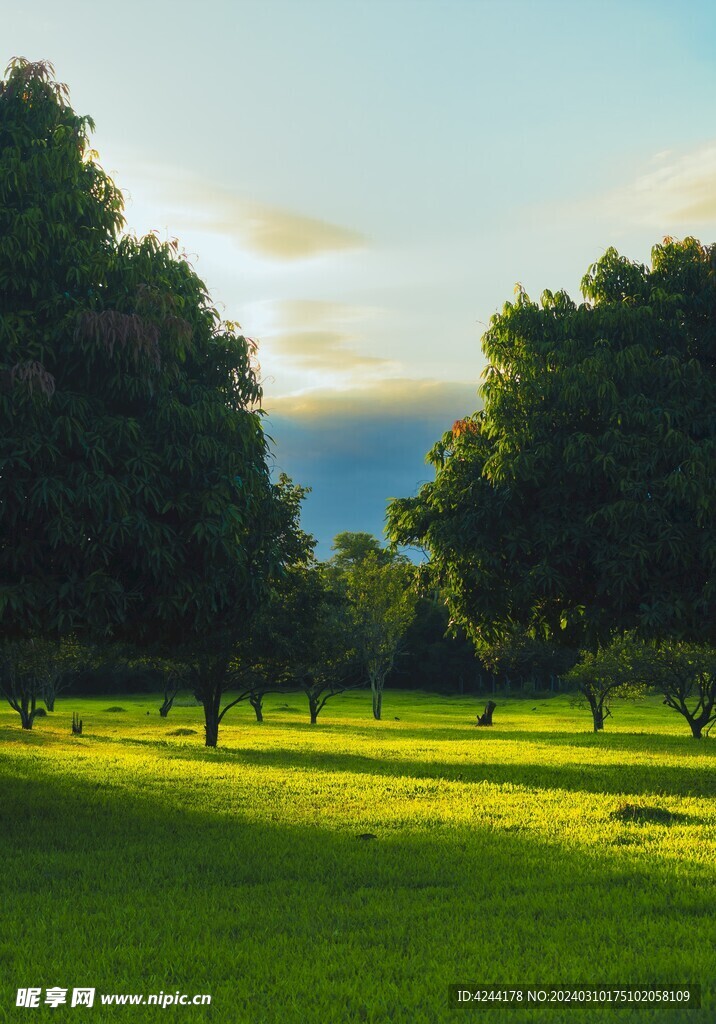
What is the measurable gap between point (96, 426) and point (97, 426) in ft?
0.05

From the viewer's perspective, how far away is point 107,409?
15.6m

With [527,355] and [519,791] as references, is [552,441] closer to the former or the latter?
[527,355]

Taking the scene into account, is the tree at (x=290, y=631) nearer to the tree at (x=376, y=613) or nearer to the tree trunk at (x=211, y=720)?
the tree trunk at (x=211, y=720)

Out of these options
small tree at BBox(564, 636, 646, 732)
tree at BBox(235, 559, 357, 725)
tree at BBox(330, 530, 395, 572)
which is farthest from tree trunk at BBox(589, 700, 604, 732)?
tree at BBox(330, 530, 395, 572)

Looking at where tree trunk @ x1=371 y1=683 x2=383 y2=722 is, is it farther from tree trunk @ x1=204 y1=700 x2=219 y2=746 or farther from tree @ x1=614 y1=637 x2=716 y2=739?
tree trunk @ x1=204 y1=700 x2=219 y2=746

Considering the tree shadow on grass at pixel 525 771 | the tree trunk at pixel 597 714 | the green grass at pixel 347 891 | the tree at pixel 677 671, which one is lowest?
the tree trunk at pixel 597 714

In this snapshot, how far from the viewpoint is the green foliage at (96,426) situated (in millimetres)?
14461

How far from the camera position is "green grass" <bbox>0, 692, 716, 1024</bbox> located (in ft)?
24.1

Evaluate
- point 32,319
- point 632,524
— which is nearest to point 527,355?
Answer: point 632,524

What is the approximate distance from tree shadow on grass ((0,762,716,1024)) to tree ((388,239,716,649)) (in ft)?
25.1

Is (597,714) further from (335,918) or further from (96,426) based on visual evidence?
(335,918)

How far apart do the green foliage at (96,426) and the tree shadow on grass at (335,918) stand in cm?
400

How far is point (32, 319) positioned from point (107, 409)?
186 cm

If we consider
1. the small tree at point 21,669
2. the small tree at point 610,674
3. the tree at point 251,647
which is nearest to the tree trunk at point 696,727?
the small tree at point 610,674
